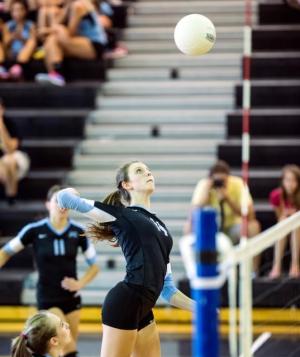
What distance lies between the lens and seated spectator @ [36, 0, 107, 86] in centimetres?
1217

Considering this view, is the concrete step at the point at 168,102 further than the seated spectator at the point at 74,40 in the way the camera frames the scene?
Yes

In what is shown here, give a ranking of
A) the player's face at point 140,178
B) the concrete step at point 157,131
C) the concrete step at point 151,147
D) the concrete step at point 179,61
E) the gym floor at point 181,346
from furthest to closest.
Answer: the concrete step at point 179,61
the concrete step at point 157,131
the concrete step at point 151,147
the gym floor at point 181,346
the player's face at point 140,178

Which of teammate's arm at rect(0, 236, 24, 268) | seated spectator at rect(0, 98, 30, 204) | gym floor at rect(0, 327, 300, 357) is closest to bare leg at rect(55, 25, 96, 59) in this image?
seated spectator at rect(0, 98, 30, 204)

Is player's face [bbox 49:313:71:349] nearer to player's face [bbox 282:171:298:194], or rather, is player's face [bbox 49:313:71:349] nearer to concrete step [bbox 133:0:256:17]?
player's face [bbox 282:171:298:194]

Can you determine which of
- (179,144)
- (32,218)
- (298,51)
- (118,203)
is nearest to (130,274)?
(118,203)

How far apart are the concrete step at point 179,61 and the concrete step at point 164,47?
0.29 ft

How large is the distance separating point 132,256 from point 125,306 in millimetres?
272

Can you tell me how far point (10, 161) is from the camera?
11000mm

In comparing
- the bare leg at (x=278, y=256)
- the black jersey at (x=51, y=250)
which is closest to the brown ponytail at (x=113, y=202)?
the black jersey at (x=51, y=250)

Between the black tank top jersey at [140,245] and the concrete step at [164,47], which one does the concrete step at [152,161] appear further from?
the black tank top jersey at [140,245]

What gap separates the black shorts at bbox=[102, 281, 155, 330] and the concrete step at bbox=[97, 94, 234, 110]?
689 cm

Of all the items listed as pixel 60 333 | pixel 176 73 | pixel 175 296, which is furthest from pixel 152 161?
pixel 60 333

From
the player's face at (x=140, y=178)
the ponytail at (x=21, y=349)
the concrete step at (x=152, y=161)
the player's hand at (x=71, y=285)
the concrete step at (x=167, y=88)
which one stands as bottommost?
the player's hand at (x=71, y=285)

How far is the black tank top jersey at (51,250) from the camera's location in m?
7.70
